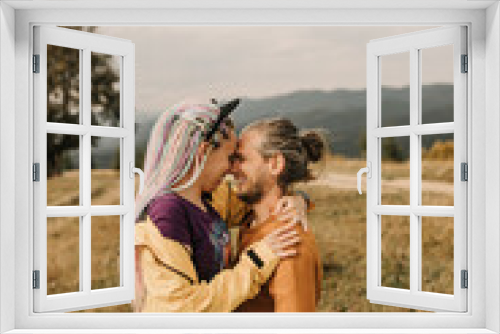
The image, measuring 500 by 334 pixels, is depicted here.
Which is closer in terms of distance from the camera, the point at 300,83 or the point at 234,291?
the point at 234,291

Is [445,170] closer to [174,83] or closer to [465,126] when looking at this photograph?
[465,126]

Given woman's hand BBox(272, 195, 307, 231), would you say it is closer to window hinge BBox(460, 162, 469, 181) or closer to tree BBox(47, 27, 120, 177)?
window hinge BBox(460, 162, 469, 181)

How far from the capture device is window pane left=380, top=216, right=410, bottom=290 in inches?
151

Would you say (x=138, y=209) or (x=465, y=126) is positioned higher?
Answer: (x=465, y=126)

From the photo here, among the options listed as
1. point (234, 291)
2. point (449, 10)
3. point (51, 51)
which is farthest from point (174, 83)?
point (449, 10)

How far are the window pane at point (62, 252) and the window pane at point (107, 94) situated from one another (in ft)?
2.58

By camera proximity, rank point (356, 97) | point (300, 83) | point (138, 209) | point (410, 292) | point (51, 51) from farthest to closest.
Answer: point (356, 97)
point (300, 83)
point (51, 51)
point (138, 209)
point (410, 292)

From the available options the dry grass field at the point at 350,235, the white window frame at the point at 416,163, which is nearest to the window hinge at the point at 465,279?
the white window frame at the point at 416,163

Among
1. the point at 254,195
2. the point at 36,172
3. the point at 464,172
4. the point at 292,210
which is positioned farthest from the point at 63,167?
the point at 464,172

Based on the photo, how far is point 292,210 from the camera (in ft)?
9.65

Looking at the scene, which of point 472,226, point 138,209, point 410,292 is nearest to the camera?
point 472,226

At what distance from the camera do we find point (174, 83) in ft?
10.9

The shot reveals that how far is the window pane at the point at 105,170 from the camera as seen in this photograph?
2.94m

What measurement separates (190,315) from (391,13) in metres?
1.99
